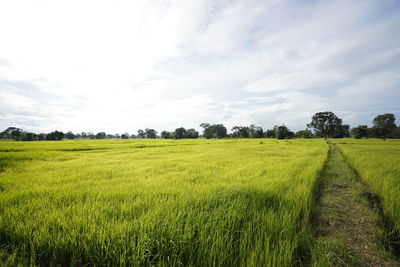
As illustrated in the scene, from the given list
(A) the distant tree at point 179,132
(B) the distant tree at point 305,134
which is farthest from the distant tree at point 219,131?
(B) the distant tree at point 305,134

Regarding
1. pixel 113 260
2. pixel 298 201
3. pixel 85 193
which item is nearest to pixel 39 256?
pixel 113 260

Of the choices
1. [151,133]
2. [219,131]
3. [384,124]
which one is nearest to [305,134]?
[384,124]

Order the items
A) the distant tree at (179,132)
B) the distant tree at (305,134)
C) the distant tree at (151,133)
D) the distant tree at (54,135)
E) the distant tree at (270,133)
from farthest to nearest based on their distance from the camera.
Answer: the distant tree at (151,133) < the distant tree at (179,132) < the distant tree at (270,133) < the distant tree at (54,135) < the distant tree at (305,134)

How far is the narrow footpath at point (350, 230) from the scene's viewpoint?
2.18 metres

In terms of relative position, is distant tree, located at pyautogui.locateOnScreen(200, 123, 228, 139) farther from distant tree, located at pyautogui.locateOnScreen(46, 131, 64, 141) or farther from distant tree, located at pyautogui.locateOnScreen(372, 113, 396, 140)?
distant tree, located at pyautogui.locateOnScreen(46, 131, 64, 141)

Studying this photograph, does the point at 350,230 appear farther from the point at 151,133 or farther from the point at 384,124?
the point at 151,133

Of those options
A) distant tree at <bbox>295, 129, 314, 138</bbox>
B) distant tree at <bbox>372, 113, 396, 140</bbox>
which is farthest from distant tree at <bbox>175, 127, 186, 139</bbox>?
distant tree at <bbox>372, 113, 396, 140</bbox>

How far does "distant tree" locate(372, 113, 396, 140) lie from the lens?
57844 mm

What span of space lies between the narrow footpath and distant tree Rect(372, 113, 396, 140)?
86383 mm

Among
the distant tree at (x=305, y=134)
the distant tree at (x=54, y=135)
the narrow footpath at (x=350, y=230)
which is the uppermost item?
the distant tree at (x=54, y=135)

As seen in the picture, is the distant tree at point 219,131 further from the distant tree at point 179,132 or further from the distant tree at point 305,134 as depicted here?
the distant tree at point 305,134

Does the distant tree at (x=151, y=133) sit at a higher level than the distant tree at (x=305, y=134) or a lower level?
higher

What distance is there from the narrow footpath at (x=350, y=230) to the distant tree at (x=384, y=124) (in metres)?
86.4

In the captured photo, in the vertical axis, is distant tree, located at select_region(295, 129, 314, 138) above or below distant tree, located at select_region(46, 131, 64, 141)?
below
